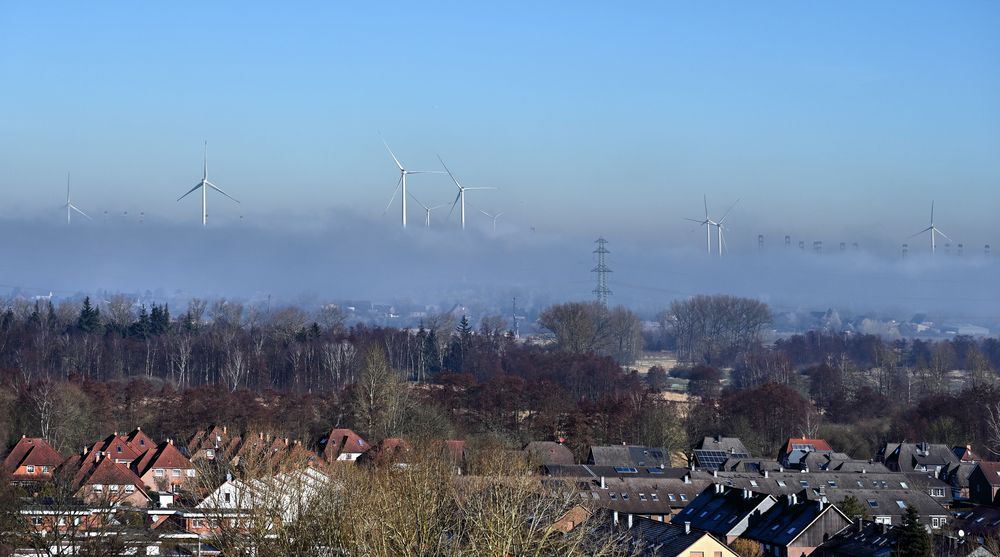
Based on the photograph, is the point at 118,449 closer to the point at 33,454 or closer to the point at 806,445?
the point at 33,454

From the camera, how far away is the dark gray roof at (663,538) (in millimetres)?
38156

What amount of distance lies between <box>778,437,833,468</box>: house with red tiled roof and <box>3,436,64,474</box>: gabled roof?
33398 millimetres

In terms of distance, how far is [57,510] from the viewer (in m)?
32.2

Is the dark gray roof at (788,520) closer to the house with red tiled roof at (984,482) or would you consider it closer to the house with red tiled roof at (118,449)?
the house with red tiled roof at (984,482)

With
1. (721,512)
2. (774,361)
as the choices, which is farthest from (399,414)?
(774,361)

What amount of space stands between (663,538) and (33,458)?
29.9 metres

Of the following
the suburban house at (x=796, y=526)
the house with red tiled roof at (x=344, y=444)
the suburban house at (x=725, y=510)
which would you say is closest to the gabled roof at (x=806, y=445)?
the suburban house at (x=725, y=510)

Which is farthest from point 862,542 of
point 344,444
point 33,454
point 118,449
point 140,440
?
point 140,440

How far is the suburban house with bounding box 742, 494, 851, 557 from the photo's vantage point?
42.4m

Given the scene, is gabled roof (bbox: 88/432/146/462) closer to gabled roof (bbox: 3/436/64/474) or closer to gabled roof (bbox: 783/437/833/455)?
gabled roof (bbox: 3/436/64/474)

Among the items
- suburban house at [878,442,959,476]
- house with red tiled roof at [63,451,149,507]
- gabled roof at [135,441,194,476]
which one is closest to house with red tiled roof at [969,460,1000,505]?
suburban house at [878,442,959,476]

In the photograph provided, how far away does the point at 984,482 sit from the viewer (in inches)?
2383

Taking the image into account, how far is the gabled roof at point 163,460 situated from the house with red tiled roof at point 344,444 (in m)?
6.43

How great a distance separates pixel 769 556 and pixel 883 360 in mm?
83149
